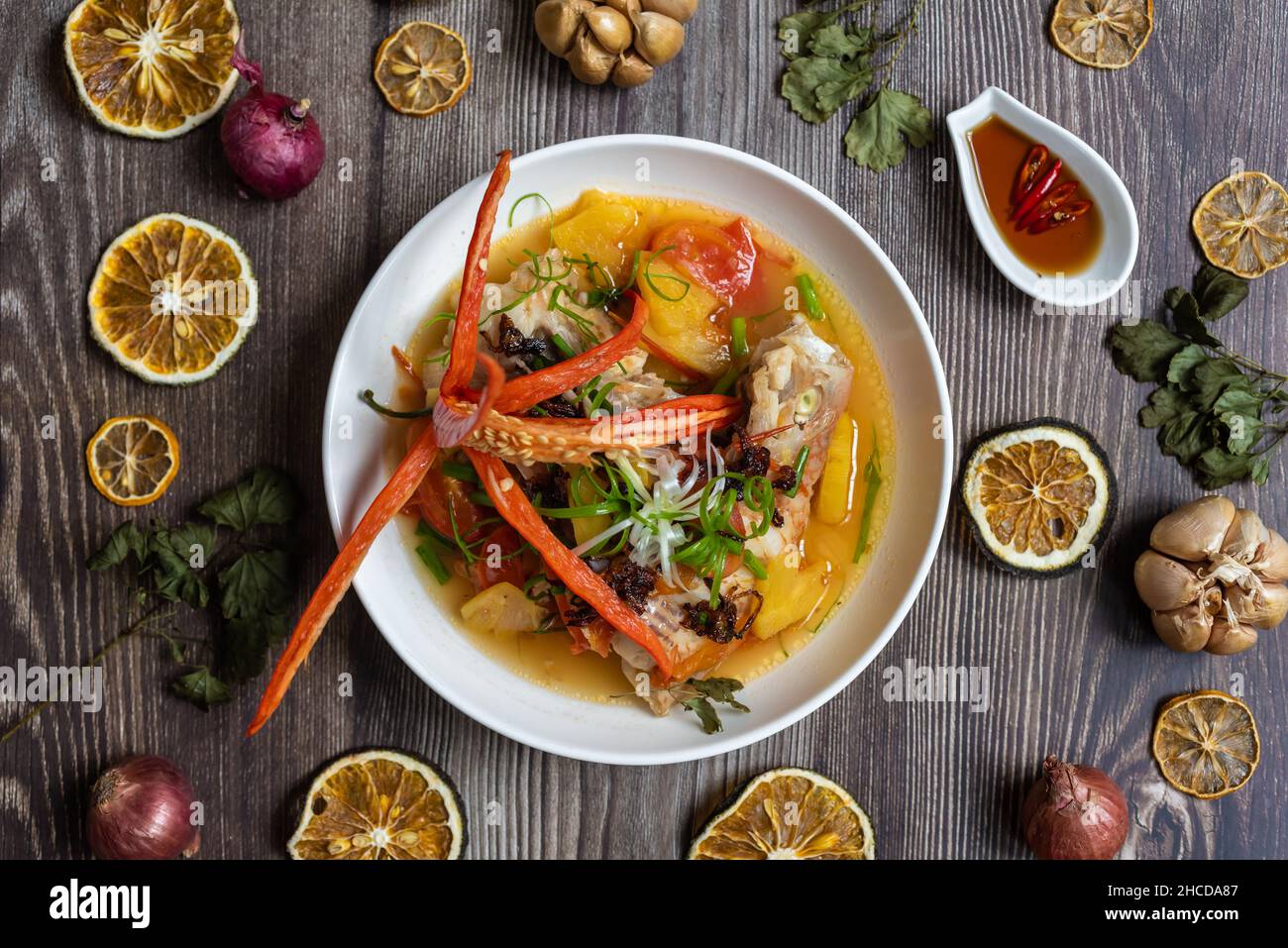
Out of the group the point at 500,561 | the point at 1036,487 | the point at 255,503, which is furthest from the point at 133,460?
the point at 1036,487

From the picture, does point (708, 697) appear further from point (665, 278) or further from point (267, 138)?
point (267, 138)

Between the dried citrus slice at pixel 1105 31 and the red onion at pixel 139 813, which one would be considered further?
the dried citrus slice at pixel 1105 31

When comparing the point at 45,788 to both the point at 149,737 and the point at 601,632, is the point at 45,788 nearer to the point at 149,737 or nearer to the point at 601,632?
the point at 149,737

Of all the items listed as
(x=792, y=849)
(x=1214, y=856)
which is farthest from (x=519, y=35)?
(x=1214, y=856)

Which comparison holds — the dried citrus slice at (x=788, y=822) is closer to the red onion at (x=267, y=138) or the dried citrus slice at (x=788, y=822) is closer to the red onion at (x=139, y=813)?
the red onion at (x=139, y=813)

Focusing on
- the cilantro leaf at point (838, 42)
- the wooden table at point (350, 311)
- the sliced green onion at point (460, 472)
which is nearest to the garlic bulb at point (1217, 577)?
the wooden table at point (350, 311)

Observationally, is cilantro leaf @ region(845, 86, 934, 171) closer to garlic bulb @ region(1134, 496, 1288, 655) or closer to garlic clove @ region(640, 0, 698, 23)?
garlic clove @ region(640, 0, 698, 23)

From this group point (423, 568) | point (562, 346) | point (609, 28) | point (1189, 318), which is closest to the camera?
point (562, 346)
